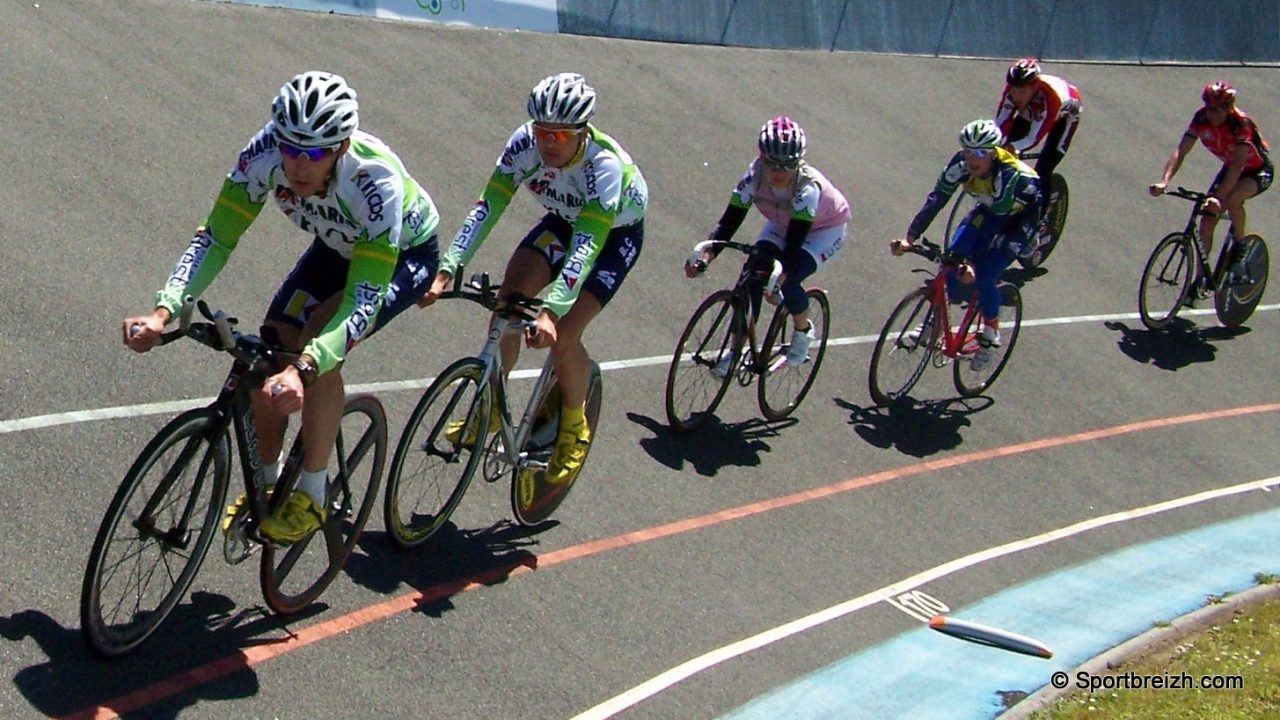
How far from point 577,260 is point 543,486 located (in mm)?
1451

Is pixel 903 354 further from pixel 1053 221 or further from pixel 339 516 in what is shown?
pixel 339 516

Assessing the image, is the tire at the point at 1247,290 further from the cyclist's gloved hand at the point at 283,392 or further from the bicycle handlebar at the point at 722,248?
the cyclist's gloved hand at the point at 283,392

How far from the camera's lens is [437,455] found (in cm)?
659

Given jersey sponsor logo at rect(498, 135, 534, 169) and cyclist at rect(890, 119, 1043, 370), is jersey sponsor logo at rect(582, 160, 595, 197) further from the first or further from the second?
cyclist at rect(890, 119, 1043, 370)

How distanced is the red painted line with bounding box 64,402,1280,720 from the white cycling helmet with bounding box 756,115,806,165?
7.04 ft

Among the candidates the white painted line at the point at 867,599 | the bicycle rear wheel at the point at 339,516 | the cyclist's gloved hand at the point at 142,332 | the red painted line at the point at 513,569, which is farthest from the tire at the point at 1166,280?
the cyclist's gloved hand at the point at 142,332

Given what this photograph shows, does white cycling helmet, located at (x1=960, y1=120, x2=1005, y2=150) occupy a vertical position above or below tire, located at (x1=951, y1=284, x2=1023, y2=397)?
above

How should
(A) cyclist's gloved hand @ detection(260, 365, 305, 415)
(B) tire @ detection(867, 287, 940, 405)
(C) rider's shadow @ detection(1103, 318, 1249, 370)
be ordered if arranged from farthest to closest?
1. (C) rider's shadow @ detection(1103, 318, 1249, 370)
2. (B) tire @ detection(867, 287, 940, 405)
3. (A) cyclist's gloved hand @ detection(260, 365, 305, 415)

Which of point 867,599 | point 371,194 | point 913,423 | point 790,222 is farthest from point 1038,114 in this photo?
point 371,194

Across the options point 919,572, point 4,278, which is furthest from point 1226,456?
point 4,278

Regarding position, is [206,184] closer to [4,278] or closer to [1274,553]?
[4,278]

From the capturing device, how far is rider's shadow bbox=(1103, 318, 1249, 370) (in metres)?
13.2

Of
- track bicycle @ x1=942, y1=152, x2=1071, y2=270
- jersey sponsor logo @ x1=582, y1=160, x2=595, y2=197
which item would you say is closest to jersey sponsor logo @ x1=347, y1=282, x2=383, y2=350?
jersey sponsor logo @ x1=582, y1=160, x2=595, y2=197

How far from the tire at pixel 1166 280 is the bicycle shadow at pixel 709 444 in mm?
5771
